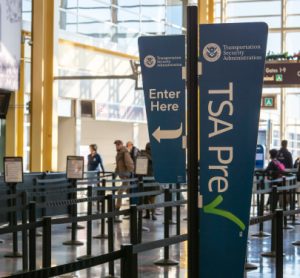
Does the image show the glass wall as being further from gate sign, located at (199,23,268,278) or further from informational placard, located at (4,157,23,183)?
gate sign, located at (199,23,268,278)

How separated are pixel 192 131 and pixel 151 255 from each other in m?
6.80

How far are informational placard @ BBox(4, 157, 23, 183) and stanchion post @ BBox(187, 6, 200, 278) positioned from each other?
8700 mm

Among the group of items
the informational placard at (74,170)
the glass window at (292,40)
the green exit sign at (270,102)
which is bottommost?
the informational placard at (74,170)

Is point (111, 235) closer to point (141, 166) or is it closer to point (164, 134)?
point (164, 134)

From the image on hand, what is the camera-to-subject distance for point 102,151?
1308 inches

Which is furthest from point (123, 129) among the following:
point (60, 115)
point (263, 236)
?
point (263, 236)

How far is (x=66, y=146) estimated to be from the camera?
2817cm

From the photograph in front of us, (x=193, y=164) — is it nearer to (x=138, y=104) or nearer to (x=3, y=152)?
(x=3, y=152)

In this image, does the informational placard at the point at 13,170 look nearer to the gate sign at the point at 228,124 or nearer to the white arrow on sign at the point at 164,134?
the white arrow on sign at the point at 164,134

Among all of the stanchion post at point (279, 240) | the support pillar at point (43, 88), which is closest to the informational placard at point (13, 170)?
the stanchion post at point (279, 240)

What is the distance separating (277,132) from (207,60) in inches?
1269

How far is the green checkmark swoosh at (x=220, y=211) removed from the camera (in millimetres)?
5398

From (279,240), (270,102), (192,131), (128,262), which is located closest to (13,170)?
(279,240)

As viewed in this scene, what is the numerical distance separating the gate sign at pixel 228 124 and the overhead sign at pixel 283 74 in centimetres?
1887
